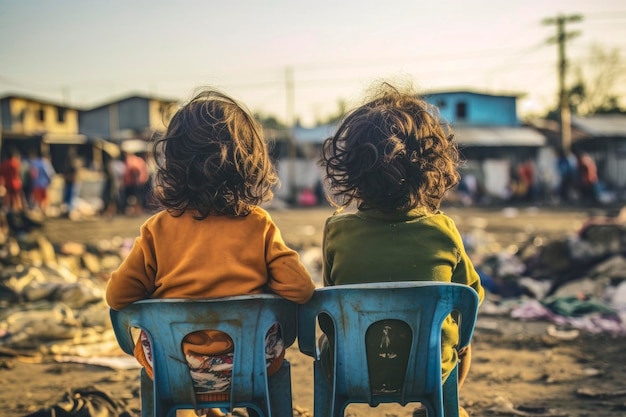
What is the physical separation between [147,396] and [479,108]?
3129 cm

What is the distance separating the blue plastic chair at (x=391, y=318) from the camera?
185 centimetres

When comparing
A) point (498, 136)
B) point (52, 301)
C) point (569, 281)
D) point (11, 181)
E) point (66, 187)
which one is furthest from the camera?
point (498, 136)

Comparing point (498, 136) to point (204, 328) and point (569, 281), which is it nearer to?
point (569, 281)

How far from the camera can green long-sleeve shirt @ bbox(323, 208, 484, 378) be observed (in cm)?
202

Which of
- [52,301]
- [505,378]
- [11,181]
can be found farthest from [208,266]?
[11,181]

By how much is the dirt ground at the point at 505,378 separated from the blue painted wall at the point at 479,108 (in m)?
26.7

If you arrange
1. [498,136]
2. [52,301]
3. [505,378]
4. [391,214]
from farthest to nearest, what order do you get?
[498,136], [52,301], [505,378], [391,214]

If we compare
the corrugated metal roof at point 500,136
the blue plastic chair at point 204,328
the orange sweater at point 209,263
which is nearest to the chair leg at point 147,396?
the blue plastic chair at point 204,328

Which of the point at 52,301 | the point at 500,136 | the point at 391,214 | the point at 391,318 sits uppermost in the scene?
the point at 500,136

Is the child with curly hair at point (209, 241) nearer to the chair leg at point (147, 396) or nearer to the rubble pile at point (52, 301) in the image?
the chair leg at point (147, 396)

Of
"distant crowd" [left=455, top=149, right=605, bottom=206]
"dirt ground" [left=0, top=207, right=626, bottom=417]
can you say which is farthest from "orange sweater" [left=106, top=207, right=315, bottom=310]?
"distant crowd" [left=455, top=149, right=605, bottom=206]

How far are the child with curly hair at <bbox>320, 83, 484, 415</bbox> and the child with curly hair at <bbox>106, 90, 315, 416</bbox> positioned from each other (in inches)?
8.5

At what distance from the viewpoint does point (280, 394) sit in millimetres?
2057

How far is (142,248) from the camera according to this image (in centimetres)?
202
